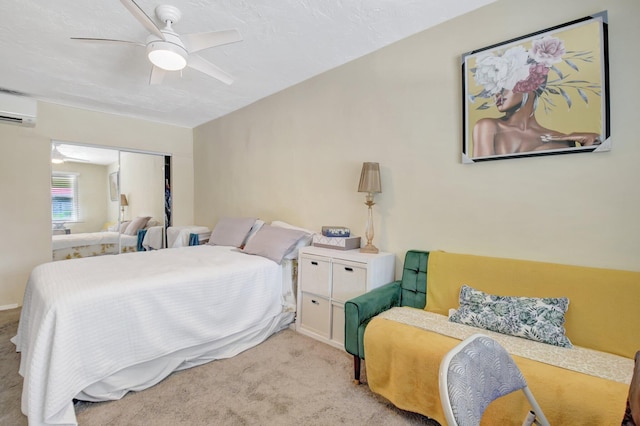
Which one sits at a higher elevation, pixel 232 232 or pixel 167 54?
pixel 167 54

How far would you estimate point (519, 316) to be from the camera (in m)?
1.67

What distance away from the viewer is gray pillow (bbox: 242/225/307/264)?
2.84 m

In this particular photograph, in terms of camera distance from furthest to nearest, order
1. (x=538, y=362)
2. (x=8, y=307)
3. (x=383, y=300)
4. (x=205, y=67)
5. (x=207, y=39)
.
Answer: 1. (x=8, y=307)
2. (x=205, y=67)
3. (x=383, y=300)
4. (x=207, y=39)
5. (x=538, y=362)

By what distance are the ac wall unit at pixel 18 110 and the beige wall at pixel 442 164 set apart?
2573mm

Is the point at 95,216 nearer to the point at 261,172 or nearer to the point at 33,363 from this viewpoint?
the point at 261,172

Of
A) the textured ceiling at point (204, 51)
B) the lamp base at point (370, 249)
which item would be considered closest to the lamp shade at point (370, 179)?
the lamp base at point (370, 249)

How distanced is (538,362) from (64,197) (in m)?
5.09

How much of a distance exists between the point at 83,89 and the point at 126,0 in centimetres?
256

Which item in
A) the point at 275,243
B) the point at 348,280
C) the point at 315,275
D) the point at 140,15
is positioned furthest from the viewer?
the point at 275,243

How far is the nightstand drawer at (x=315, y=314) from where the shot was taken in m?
2.58

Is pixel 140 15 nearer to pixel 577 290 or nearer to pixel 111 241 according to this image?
pixel 577 290

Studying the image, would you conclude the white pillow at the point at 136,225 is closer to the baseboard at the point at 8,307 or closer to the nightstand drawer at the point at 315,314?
the baseboard at the point at 8,307

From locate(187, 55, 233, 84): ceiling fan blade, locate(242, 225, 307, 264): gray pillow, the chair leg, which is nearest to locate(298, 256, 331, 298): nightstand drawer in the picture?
locate(242, 225, 307, 264): gray pillow

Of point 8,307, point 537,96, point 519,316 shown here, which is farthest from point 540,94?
point 8,307
